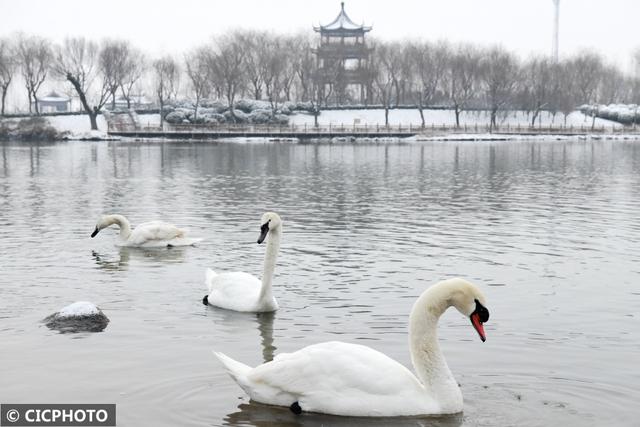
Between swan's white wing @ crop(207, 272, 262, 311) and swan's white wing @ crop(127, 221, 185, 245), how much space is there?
181 inches

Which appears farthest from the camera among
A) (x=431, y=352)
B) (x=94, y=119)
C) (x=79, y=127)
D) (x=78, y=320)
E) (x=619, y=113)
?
(x=619, y=113)

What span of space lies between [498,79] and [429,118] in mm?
8301

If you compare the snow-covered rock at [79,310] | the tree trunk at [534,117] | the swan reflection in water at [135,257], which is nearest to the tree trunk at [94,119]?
the tree trunk at [534,117]

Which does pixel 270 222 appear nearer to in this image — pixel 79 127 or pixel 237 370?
pixel 237 370

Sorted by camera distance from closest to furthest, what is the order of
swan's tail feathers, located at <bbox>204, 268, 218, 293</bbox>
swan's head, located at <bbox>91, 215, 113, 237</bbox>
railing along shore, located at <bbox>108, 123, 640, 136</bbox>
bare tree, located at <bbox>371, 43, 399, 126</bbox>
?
1. swan's tail feathers, located at <bbox>204, 268, 218, 293</bbox>
2. swan's head, located at <bbox>91, 215, 113, 237</bbox>
3. railing along shore, located at <bbox>108, 123, 640, 136</bbox>
4. bare tree, located at <bbox>371, 43, 399, 126</bbox>

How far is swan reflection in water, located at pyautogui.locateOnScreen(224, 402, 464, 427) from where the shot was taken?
700 centimetres

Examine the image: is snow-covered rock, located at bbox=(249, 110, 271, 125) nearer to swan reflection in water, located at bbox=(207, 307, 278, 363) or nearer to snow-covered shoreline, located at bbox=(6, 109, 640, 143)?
snow-covered shoreline, located at bbox=(6, 109, 640, 143)

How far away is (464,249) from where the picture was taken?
15750mm

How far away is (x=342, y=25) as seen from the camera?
354 feet

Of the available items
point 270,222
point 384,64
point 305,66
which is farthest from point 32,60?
point 270,222

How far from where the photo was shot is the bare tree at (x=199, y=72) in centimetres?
8762

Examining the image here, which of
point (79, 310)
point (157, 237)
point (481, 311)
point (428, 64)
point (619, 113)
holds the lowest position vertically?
point (79, 310)

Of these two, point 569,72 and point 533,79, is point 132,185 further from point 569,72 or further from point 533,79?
point 569,72

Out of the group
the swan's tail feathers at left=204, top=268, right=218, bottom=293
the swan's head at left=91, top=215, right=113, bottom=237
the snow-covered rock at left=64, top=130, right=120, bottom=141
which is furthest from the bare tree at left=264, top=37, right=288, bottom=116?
the swan's tail feathers at left=204, top=268, right=218, bottom=293
